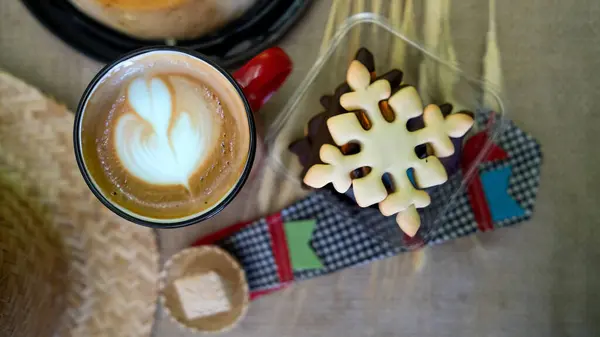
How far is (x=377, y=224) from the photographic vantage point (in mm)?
562

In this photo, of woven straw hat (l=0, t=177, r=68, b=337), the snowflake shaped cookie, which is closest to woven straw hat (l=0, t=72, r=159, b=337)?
woven straw hat (l=0, t=177, r=68, b=337)

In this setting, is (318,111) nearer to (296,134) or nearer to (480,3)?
(296,134)

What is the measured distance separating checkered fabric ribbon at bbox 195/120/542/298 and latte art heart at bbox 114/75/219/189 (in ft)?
0.40

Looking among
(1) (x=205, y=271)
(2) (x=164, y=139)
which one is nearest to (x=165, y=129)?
(2) (x=164, y=139)

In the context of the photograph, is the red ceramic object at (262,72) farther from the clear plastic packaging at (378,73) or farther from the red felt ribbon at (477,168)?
the red felt ribbon at (477,168)

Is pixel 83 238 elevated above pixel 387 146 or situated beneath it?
situated beneath

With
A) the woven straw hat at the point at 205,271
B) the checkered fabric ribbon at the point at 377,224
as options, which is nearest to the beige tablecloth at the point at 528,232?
the checkered fabric ribbon at the point at 377,224

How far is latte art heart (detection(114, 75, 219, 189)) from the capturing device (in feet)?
1.65

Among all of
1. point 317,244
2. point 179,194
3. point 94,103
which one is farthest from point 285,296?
point 94,103

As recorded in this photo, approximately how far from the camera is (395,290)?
59 cm

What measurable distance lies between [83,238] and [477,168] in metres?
0.41

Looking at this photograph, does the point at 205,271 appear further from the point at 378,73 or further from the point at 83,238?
the point at 378,73

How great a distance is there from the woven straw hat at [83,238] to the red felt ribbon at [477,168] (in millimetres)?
329

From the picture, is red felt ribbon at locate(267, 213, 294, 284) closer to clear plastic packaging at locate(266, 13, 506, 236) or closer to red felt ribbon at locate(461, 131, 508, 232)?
clear plastic packaging at locate(266, 13, 506, 236)
